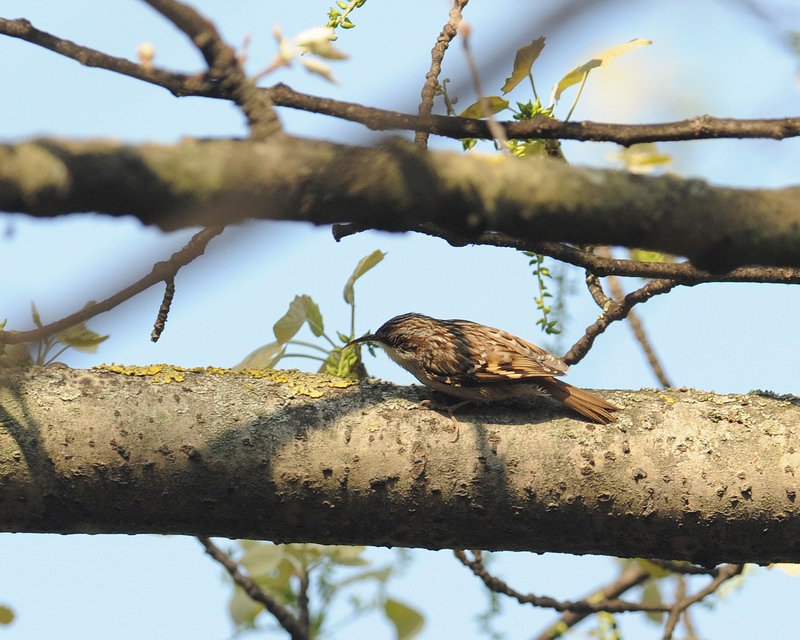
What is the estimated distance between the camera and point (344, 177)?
1514mm

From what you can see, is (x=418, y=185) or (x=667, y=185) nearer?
(x=418, y=185)

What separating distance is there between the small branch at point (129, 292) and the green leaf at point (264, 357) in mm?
1055

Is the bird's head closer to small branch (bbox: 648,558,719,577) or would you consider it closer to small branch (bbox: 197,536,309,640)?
small branch (bbox: 197,536,309,640)

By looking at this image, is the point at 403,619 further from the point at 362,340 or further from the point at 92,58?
the point at 92,58

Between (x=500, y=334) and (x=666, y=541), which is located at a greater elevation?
(x=500, y=334)

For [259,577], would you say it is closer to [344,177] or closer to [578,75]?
[578,75]

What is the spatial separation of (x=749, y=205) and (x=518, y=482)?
5.44 feet

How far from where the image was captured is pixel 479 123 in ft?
8.52

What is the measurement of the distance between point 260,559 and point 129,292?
7.97 ft

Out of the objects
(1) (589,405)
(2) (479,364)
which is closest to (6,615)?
(2) (479,364)

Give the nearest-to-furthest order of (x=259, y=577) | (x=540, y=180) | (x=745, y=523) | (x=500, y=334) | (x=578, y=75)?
(x=540, y=180)
(x=745, y=523)
(x=578, y=75)
(x=500, y=334)
(x=259, y=577)

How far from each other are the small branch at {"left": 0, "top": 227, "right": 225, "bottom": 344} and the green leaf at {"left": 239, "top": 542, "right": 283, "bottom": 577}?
1.88 m

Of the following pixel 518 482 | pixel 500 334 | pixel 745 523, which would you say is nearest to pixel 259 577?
pixel 500 334

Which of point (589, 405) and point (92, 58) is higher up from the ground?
point (92, 58)
